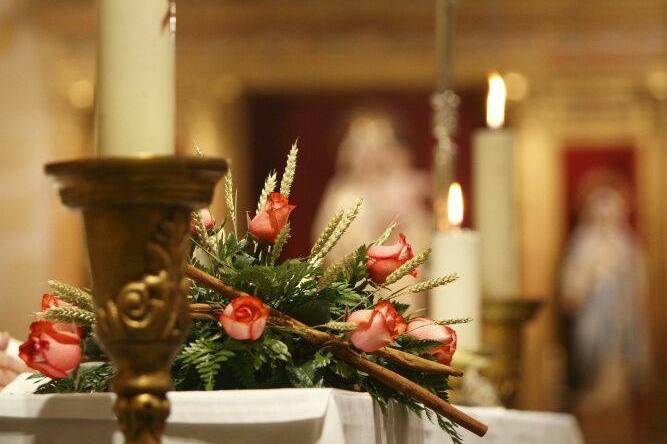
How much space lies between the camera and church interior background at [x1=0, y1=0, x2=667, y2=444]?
25.2 feet

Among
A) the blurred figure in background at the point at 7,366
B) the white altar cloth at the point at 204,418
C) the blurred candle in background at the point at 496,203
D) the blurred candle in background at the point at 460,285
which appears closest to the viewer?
the white altar cloth at the point at 204,418

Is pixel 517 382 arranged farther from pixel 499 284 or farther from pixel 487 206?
pixel 487 206

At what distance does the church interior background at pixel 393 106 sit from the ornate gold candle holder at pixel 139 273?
22.6 feet

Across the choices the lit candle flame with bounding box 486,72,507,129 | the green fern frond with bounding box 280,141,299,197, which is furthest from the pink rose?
the lit candle flame with bounding box 486,72,507,129

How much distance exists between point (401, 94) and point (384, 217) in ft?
2.41

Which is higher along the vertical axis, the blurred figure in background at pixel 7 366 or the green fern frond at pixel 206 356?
the green fern frond at pixel 206 356

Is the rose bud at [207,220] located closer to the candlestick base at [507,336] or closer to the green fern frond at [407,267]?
the green fern frond at [407,267]

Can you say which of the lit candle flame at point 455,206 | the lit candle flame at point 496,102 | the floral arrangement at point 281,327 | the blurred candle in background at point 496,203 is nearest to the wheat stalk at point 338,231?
the floral arrangement at point 281,327

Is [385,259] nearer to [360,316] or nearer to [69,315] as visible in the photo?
[360,316]

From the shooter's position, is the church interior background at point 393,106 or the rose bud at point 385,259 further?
the church interior background at point 393,106

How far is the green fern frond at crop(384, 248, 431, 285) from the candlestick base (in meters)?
1.31

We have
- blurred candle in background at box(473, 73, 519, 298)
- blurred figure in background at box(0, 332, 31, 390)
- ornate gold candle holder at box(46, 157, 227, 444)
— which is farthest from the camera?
blurred candle in background at box(473, 73, 519, 298)

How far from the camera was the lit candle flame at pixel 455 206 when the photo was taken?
2.46 meters

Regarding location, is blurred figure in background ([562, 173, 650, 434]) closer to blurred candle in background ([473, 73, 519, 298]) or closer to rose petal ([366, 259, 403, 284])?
blurred candle in background ([473, 73, 519, 298])
